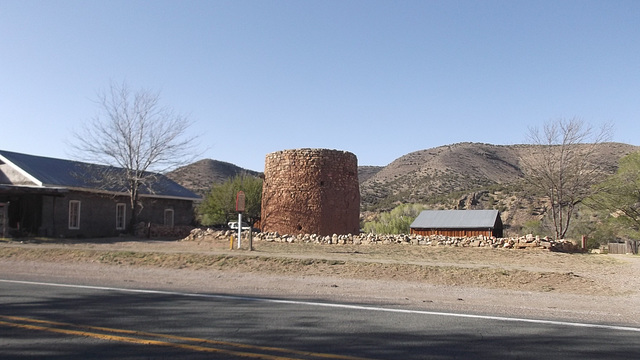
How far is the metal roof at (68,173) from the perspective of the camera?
26344 mm

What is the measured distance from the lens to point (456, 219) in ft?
116

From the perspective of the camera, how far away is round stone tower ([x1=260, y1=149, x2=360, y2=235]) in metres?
23.8

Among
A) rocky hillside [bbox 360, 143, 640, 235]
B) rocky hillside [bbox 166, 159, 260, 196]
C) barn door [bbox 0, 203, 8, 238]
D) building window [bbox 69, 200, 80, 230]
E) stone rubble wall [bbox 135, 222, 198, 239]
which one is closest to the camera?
barn door [bbox 0, 203, 8, 238]

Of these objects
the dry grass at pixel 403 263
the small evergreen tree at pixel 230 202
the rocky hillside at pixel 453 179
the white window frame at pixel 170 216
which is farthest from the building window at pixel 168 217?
the dry grass at pixel 403 263

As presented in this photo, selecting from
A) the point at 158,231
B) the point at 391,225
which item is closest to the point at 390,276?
the point at 158,231

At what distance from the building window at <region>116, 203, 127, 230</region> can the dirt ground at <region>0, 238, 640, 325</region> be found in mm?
10853

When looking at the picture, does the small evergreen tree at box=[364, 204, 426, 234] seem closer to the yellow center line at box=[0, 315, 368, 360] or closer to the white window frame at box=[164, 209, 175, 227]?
the white window frame at box=[164, 209, 175, 227]

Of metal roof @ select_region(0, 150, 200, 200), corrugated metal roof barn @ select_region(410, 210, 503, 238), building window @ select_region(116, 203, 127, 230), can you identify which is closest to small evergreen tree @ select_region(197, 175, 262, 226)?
metal roof @ select_region(0, 150, 200, 200)

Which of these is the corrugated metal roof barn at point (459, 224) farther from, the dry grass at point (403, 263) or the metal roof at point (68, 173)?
the metal roof at point (68, 173)

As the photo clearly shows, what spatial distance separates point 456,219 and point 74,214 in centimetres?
2333

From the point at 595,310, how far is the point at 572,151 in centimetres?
2057

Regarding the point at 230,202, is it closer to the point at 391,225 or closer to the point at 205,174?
the point at 391,225

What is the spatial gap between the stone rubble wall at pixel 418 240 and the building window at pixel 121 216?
8046 mm

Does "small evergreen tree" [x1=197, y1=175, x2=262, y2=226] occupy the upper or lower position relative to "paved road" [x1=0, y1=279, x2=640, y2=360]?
upper
